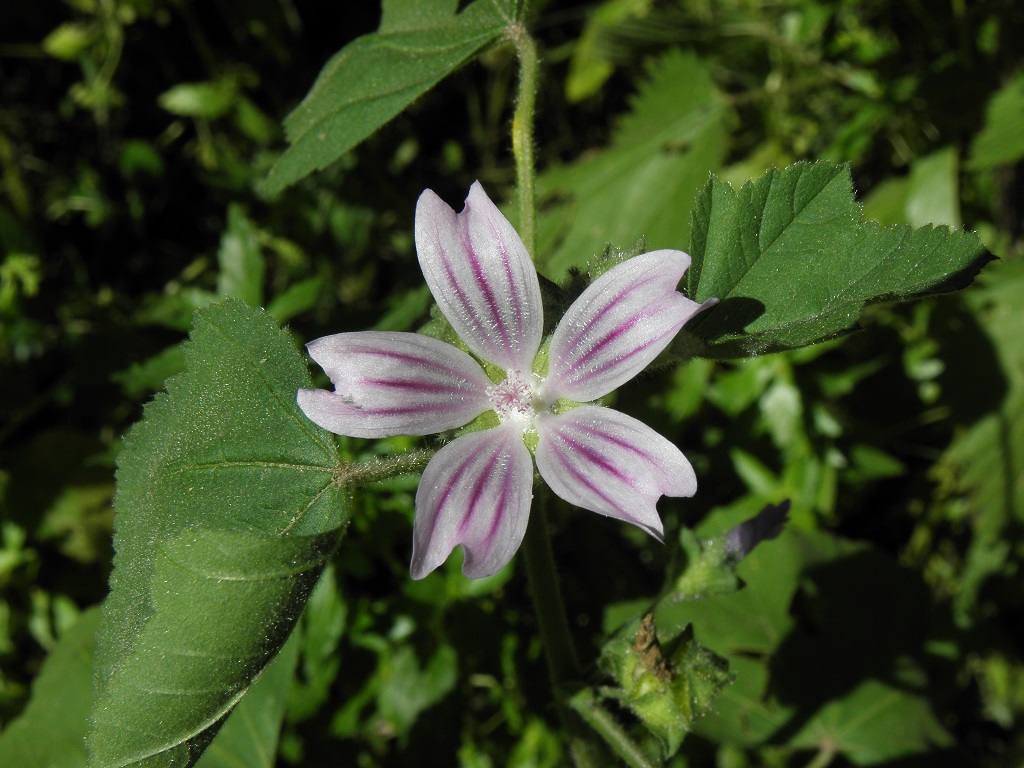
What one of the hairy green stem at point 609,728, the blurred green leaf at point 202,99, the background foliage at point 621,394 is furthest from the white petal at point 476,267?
the blurred green leaf at point 202,99

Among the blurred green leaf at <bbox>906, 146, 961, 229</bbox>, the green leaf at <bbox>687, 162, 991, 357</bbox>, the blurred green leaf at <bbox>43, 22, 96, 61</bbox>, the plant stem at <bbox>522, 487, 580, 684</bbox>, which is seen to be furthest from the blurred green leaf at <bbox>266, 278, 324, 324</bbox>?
the blurred green leaf at <bbox>906, 146, 961, 229</bbox>

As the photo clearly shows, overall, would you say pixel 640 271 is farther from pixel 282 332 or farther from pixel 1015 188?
pixel 1015 188

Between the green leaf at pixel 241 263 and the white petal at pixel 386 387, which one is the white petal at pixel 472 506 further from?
the green leaf at pixel 241 263

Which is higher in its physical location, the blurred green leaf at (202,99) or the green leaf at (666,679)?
the blurred green leaf at (202,99)

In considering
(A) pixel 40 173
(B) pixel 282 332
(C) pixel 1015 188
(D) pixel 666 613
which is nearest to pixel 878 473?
(D) pixel 666 613

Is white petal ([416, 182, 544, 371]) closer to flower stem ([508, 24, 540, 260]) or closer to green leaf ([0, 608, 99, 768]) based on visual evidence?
flower stem ([508, 24, 540, 260])

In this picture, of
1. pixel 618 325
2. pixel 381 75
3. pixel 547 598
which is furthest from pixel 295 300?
pixel 618 325
